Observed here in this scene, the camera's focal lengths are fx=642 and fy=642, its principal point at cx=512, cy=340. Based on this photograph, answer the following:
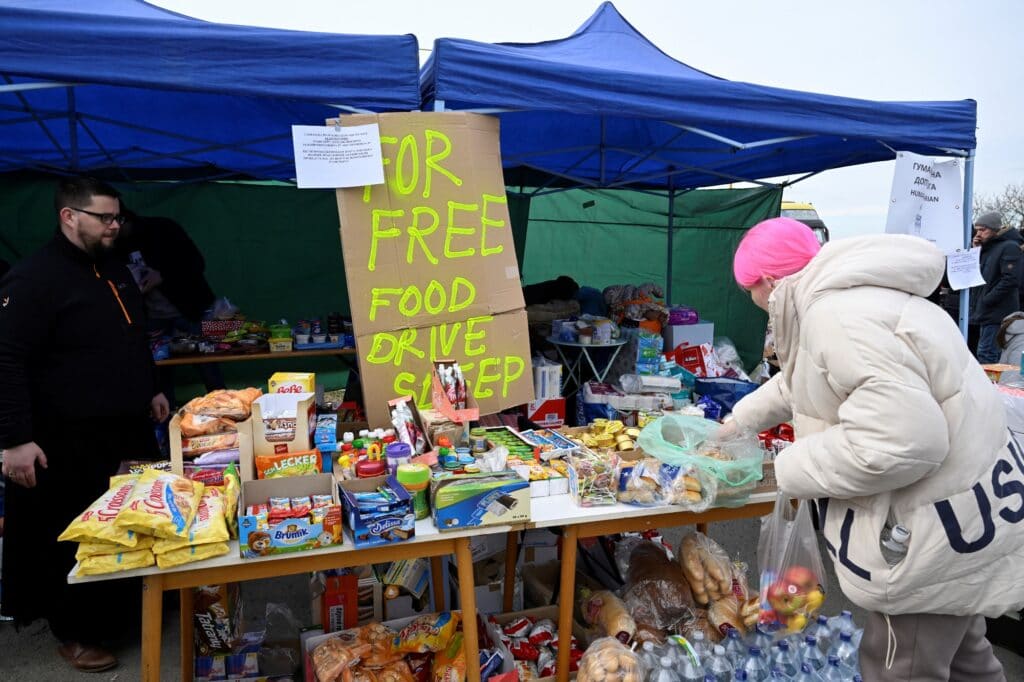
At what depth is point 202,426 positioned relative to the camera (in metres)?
2.19

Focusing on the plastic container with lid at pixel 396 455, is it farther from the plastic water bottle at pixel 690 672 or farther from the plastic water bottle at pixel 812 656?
the plastic water bottle at pixel 812 656

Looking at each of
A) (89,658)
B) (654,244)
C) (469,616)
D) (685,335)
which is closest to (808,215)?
(654,244)

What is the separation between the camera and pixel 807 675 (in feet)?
7.47

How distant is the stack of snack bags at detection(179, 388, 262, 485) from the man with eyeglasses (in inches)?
27.2

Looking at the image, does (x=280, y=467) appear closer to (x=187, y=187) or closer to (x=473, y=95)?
(x=473, y=95)

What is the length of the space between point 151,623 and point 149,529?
293mm

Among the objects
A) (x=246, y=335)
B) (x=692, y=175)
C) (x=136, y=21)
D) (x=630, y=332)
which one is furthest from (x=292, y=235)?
(x=136, y=21)

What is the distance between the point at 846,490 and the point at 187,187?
658 centimetres

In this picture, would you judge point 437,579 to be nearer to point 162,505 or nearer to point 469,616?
point 469,616

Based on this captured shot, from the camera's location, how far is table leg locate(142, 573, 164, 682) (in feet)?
5.81

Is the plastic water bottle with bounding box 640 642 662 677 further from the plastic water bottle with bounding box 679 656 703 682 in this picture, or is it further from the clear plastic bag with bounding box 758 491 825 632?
the clear plastic bag with bounding box 758 491 825 632

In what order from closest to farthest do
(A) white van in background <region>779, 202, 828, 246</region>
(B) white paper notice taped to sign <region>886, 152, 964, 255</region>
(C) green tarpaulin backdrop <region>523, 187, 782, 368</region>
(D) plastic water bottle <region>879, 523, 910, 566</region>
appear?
(D) plastic water bottle <region>879, 523, 910, 566</region>, (B) white paper notice taped to sign <region>886, 152, 964, 255</region>, (C) green tarpaulin backdrop <region>523, 187, 782, 368</region>, (A) white van in background <region>779, 202, 828, 246</region>

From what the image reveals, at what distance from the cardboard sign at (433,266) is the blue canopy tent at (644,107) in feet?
0.72

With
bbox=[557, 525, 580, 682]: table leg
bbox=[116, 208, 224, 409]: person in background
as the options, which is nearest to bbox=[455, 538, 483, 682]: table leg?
bbox=[557, 525, 580, 682]: table leg
